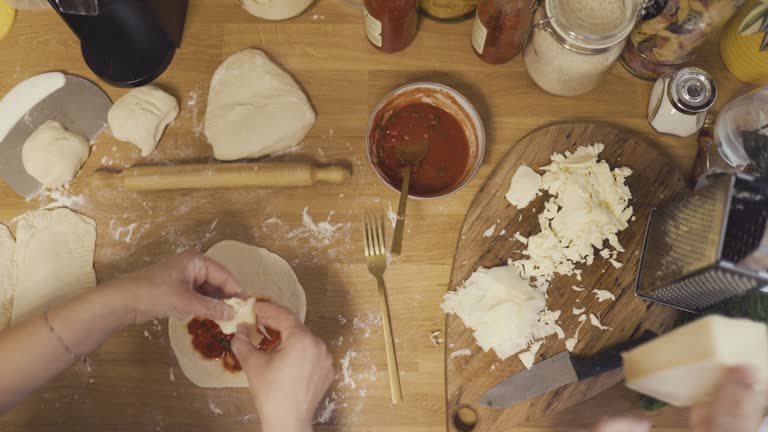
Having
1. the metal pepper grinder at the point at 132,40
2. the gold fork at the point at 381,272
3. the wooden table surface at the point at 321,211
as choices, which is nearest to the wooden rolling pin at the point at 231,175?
the wooden table surface at the point at 321,211

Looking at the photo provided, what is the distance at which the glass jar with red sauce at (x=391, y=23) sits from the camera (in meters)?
1.21

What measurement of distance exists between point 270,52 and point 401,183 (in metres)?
0.52

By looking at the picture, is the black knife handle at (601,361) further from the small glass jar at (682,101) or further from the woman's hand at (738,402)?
the small glass jar at (682,101)

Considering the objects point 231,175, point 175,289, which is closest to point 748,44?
point 231,175

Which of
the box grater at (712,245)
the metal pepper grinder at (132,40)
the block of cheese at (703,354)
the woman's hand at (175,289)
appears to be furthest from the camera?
the metal pepper grinder at (132,40)

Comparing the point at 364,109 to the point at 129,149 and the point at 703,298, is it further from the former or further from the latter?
the point at 703,298

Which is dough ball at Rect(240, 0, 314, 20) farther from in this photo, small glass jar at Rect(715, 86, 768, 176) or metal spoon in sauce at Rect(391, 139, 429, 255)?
small glass jar at Rect(715, 86, 768, 176)

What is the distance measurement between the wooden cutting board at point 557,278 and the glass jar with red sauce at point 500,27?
0.23 metres

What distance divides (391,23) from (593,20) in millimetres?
454

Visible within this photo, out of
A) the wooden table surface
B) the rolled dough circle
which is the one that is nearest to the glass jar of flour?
the wooden table surface

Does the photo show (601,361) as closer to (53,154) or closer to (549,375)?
(549,375)

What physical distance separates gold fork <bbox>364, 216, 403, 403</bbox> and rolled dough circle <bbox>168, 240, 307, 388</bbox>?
19 centimetres

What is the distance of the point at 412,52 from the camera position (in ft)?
4.61

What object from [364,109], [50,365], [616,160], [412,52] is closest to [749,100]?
[616,160]
